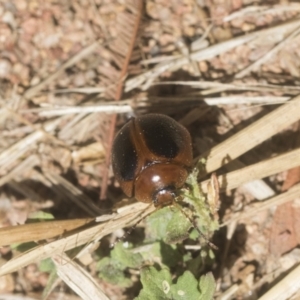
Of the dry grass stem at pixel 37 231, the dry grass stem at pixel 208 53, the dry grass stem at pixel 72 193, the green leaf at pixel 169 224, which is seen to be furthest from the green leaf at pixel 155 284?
the dry grass stem at pixel 208 53

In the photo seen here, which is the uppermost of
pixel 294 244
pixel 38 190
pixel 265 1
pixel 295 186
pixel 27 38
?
pixel 27 38

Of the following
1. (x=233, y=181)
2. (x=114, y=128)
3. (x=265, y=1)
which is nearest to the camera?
(x=233, y=181)

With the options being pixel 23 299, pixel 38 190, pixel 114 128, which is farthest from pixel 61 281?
pixel 114 128

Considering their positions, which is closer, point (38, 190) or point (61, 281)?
point (61, 281)

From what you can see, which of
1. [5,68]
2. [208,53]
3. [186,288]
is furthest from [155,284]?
[5,68]

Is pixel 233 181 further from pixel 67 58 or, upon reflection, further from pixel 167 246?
pixel 67 58

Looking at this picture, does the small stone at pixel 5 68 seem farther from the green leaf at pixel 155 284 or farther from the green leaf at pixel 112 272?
the green leaf at pixel 155 284

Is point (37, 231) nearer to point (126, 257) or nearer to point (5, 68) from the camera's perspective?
point (126, 257)
